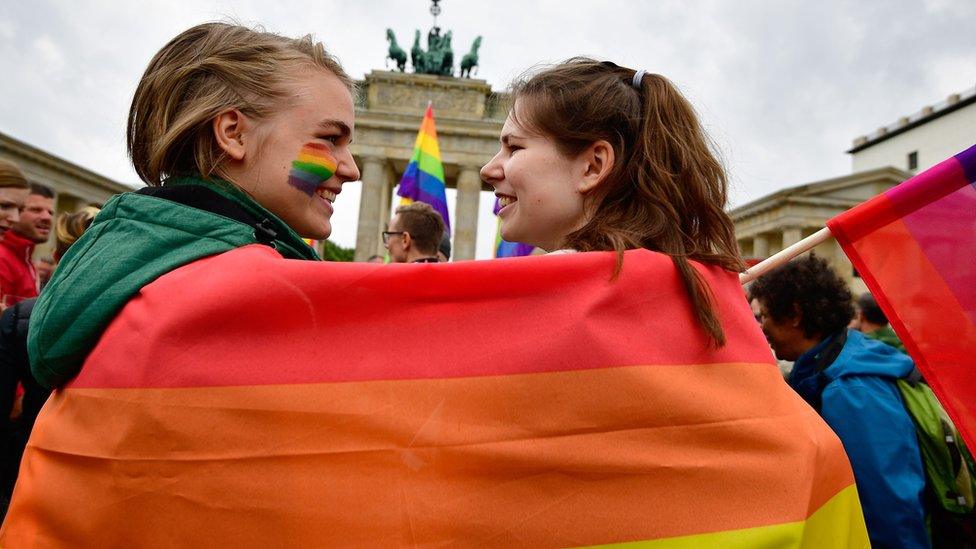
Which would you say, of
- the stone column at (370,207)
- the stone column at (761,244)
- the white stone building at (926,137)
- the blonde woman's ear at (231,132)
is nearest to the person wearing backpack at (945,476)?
the blonde woman's ear at (231,132)

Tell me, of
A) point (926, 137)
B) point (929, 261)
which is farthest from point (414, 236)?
point (926, 137)

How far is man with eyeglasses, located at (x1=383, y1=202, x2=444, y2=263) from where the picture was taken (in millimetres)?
5547

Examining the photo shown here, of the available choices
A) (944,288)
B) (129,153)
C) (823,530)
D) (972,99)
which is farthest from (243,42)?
(972,99)

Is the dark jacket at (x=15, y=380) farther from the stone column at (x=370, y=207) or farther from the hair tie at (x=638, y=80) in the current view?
the stone column at (x=370, y=207)

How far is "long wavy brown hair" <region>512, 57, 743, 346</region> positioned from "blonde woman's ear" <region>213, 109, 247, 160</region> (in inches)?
31.1

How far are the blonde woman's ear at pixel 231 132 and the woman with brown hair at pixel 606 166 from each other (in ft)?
2.32

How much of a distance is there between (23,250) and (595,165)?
5.15 metres

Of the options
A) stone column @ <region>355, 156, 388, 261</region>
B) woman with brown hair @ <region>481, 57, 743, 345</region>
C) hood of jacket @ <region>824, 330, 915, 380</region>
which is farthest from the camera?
stone column @ <region>355, 156, 388, 261</region>

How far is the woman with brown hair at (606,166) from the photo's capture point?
190cm

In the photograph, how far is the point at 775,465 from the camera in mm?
1562

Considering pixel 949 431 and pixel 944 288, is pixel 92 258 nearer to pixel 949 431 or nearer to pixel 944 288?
pixel 944 288

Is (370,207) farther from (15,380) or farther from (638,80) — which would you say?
(638,80)

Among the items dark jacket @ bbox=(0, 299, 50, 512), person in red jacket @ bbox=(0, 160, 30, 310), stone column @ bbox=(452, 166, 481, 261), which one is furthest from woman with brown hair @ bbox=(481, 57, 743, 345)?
stone column @ bbox=(452, 166, 481, 261)

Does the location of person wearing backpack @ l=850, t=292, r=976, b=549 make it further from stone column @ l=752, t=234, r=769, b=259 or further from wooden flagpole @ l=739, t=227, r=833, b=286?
stone column @ l=752, t=234, r=769, b=259
